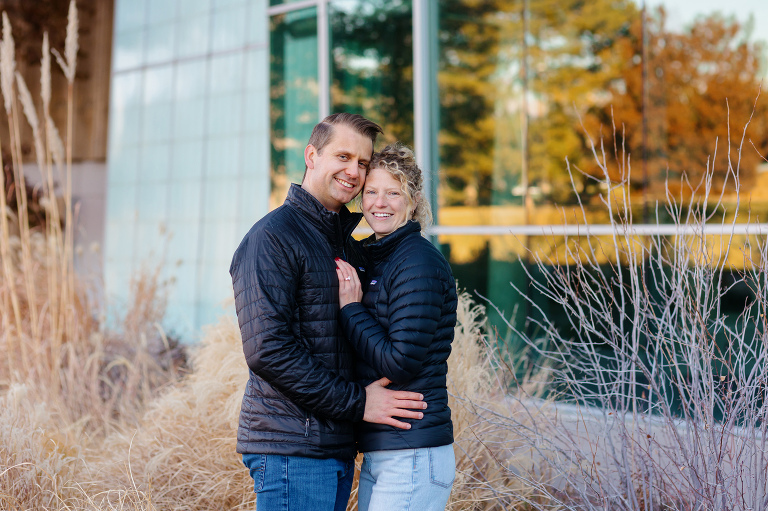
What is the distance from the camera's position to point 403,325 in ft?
6.21

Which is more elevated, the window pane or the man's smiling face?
the window pane

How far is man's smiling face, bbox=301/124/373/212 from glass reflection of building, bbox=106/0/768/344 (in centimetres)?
138

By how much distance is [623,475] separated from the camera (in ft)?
9.27

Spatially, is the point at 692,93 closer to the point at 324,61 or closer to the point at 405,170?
the point at 324,61

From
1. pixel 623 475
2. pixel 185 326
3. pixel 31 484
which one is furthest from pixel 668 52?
pixel 31 484

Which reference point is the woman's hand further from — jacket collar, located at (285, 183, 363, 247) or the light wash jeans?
the light wash jeans

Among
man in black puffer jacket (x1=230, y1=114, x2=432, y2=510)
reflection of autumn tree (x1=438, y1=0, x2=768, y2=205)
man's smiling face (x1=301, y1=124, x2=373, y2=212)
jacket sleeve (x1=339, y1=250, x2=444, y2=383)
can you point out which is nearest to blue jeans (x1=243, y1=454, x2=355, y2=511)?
man in black puffer jacket (x1=230, y1=114, x2=432, y2=510)

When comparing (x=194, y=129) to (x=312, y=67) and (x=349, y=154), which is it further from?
(x=349, y=154)

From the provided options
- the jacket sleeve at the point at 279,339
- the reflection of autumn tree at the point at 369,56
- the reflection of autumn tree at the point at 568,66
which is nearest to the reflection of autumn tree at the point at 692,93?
the reflection of autumn tree at the point at 568,66

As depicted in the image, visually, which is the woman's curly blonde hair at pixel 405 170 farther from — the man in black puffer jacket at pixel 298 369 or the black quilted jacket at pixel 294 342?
the black quilted jacket at pixel 294 342

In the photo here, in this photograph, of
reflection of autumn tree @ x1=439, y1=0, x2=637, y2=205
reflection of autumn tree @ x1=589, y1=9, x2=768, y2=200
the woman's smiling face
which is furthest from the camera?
reflection of autumn tree @ x1=439, y1=0, x2=637, y2=205

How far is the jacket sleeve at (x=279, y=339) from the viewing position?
1879 mm

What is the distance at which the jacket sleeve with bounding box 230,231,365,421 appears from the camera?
1879 millimetres

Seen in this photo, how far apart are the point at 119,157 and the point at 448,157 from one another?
3.59m
